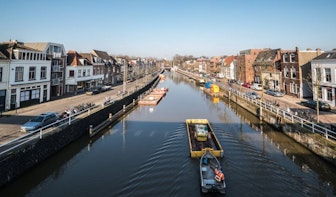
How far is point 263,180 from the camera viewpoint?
16125 millimetres

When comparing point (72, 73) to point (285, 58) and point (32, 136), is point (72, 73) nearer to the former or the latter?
point (32, 136)

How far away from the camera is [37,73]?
124 feet

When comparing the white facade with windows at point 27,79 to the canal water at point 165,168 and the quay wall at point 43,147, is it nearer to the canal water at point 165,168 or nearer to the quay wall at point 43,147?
the quay wall at point 43,147

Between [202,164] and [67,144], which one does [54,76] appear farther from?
[202,164]

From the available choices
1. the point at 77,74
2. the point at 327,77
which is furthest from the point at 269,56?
the point at 77,74

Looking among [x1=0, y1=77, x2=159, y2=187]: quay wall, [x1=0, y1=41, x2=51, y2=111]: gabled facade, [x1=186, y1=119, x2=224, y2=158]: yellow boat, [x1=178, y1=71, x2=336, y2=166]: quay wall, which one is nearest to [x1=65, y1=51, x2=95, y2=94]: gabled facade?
[x1=0, y1=41, x2=51, y2=111]: gabled facade

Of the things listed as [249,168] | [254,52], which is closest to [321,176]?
[249,168]

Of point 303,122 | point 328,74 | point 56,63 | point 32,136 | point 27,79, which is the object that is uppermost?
point 56,63

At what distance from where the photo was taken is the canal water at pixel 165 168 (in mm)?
14879

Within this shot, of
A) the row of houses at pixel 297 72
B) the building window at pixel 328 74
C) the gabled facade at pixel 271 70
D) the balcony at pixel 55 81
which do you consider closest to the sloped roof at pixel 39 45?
the balcony at pixel 55 81

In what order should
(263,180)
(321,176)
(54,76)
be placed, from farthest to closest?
(54,76) → (321,176) → (263,180)

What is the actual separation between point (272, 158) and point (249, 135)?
7595 mm

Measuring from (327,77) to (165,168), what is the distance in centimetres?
3434

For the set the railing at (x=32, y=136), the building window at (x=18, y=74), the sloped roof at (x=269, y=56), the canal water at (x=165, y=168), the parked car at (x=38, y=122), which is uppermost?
the sloped roof at (x=269, y=56)
